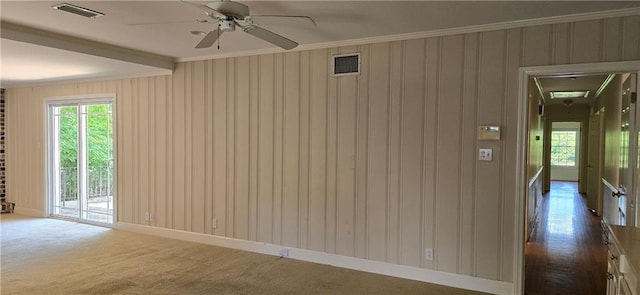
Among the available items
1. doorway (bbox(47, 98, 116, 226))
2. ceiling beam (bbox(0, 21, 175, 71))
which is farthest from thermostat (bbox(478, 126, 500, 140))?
doorway (bbox(47, 98, 116, 226))

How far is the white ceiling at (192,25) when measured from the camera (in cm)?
305

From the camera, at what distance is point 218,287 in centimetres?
367

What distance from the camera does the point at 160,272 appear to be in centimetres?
403

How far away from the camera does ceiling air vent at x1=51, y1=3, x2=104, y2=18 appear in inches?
121

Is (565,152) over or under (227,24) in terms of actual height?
under

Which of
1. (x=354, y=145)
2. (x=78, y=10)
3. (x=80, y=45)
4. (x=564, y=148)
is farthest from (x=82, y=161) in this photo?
(x=564, y=148)

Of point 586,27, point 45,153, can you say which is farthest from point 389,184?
point 45,153

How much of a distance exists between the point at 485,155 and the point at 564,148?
12973mm

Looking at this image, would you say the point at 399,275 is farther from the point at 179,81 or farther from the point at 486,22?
the point at 179,81

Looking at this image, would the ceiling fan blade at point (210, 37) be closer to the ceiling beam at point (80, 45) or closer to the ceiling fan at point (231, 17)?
the ceiling fan at point (231, 17)

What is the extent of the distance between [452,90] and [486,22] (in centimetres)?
63

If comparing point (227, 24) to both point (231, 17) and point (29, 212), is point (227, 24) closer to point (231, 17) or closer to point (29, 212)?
point (231, 17)

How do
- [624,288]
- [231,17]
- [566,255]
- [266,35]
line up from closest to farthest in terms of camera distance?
1. [624,288]
2. [231,17]
3. [266,35]
4. [566,255]

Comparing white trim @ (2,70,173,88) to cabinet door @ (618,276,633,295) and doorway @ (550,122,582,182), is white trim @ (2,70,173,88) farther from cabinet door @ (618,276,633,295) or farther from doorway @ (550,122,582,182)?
doorway @ (550,122,582,182)
